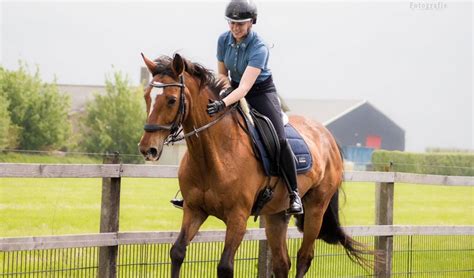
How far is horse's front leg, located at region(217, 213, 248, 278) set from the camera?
20.6 feet

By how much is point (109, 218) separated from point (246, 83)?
1.96 m

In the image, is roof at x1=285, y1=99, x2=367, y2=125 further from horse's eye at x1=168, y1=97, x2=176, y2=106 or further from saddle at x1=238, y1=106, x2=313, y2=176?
horse's eye at x1=168, y1=97, x2=176, y2=106

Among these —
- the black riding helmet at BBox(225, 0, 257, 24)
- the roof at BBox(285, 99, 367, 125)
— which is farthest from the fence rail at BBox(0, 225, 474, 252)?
the roof at BBox(285, 99, 367, 125)

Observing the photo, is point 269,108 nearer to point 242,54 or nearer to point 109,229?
point 242,54

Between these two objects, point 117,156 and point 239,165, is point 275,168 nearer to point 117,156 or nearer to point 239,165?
point 239,165

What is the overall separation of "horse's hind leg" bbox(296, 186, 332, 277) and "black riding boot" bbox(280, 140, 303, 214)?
1.01 metres

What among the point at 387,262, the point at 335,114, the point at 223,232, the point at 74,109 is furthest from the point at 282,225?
the point at 335,114

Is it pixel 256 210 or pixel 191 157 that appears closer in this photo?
pixel 191 157

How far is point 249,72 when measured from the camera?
21.7 feet

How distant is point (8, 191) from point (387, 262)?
20.3 feet

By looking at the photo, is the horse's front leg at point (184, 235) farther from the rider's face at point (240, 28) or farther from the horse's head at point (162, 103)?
the rider's face at point (240, 28)

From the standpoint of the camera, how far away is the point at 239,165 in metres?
6.55

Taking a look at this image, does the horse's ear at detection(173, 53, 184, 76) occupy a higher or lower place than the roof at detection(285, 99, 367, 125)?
lower

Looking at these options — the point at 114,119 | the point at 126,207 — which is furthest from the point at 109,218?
the point at 114,119
